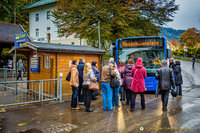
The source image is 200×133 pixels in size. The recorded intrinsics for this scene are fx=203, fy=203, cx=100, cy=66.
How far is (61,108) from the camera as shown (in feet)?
26.2

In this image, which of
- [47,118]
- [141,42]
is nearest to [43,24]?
[141,42]

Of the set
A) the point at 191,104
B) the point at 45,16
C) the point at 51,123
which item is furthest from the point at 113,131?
the point at 45,16

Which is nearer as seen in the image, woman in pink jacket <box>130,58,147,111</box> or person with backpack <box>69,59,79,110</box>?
woman in pink jacket <box>130,58,147,111</box>

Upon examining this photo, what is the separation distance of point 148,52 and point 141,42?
72 centimetres

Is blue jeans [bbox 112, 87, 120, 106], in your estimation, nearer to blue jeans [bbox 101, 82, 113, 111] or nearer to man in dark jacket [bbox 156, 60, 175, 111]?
blue jeans [bbox 101, 82, 113, 111]

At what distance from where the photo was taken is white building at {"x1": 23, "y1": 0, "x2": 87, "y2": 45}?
40.8 meters

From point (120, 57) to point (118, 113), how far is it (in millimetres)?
5470

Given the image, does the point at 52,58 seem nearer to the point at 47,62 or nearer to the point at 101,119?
the point at 47,62

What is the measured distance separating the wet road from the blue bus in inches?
129

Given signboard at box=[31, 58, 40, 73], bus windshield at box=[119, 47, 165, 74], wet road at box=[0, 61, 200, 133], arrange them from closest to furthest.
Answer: wet road at box=[0, 61, 200, 133], signboard at box=[31, 58, 40, 73], bus windshield at box=[119, 47, 165, 74]

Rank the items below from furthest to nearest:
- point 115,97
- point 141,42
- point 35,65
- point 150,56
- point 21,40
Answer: point 141,42
point 150,56
point 35,65
point 21,40
point 115,97

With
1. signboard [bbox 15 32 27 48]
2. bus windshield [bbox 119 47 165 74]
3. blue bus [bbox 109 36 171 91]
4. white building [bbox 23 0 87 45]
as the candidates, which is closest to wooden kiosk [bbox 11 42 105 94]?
signboard [bbox 15 32 27 48]

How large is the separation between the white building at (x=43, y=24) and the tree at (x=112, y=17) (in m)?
15.5

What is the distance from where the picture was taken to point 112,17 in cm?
2194
